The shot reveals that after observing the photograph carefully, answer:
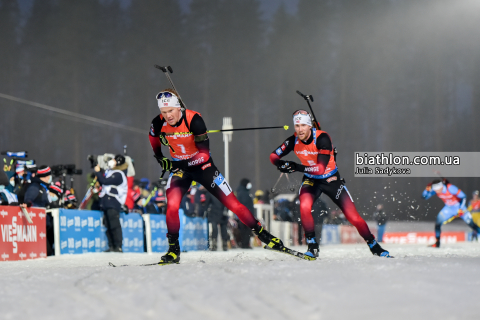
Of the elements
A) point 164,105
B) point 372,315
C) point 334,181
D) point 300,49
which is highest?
point 300,49

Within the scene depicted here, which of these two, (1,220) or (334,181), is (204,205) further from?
(334,181)

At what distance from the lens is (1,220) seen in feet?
26.6

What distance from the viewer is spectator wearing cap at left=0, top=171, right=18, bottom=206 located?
8.93 m

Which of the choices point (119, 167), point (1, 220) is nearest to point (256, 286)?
point (1, 220)

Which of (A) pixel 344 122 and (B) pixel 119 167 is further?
(A) pixel 344 122

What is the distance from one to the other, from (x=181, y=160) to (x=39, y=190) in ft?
15.3

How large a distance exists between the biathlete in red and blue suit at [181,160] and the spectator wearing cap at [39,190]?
14.0 ft

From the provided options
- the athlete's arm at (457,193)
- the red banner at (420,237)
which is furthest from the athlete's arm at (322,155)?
the red banner at (420,237)

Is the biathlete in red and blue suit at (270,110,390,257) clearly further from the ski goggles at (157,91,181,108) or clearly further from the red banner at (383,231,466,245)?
the red banner at (383,231,466,245)

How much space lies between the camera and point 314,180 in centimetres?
677

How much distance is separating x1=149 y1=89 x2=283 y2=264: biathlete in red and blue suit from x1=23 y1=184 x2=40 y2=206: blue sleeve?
4.27 meters

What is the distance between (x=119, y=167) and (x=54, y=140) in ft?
51.5

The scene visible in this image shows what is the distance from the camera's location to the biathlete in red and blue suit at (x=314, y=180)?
21.5 feet

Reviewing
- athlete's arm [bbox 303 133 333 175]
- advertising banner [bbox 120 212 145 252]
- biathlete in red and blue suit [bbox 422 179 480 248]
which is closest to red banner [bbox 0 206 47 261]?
advertising banner [bbox 120 212 145 252]
